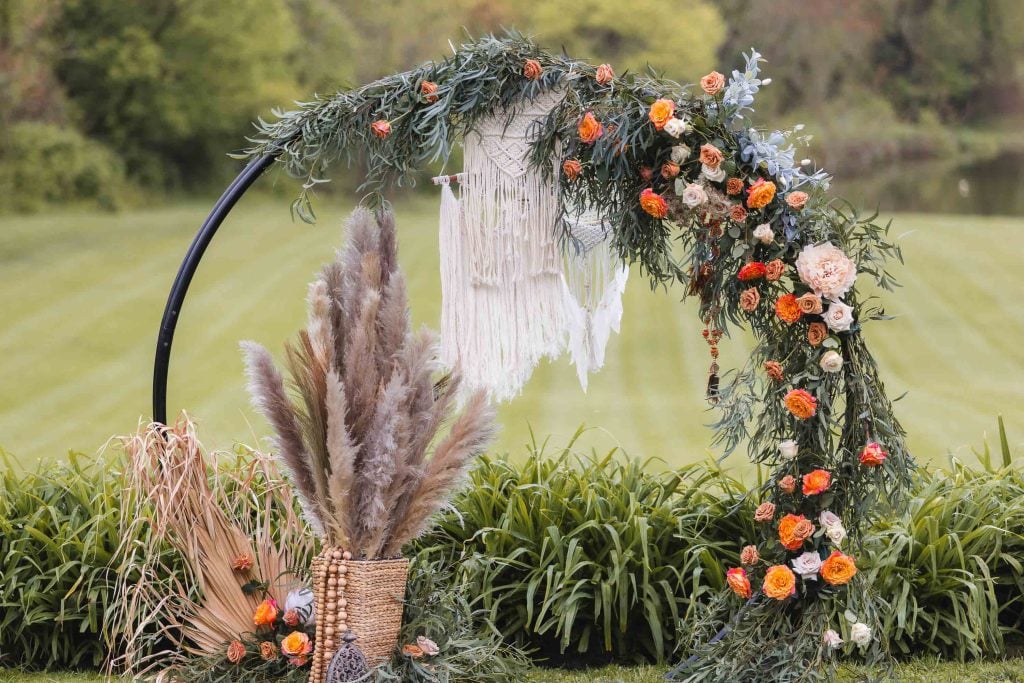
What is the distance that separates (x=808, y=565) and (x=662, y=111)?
42.5 inches

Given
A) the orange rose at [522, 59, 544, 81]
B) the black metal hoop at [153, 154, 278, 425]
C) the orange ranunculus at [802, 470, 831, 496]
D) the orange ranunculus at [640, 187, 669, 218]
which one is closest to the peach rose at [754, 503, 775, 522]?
the orange ranunculus at [802, 470, 831, 496]

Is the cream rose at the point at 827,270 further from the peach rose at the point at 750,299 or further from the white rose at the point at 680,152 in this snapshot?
the white rose at the point at 680,152

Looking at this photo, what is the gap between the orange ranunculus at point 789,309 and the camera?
7.55ft

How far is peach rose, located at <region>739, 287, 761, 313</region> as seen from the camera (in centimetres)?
233

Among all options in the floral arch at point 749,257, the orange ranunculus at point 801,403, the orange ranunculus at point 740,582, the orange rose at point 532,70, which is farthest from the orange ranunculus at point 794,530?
the orange rose at point 532,70

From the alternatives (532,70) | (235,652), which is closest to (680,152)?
(532,70)

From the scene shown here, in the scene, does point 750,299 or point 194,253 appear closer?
point 750,299

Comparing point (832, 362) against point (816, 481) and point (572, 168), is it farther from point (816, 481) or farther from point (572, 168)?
point (572, 168)

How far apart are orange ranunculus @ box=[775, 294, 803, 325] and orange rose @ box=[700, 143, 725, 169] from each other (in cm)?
33

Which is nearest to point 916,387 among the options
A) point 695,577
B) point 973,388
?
point 973,388

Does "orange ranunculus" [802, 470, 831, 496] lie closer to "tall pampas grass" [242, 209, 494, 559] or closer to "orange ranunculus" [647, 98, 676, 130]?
"tall pampas grass" [242, 209, 494, 559]

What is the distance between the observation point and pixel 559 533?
9.23ft

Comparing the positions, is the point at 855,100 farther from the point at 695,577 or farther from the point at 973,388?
the point at 695,577

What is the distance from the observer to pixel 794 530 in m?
2.36
